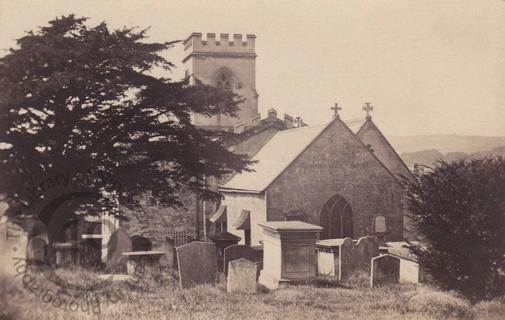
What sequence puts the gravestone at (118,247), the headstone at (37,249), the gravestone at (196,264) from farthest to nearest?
the gravestone at (118,247), the gravestone at (196,264), the headstone at (37,249)

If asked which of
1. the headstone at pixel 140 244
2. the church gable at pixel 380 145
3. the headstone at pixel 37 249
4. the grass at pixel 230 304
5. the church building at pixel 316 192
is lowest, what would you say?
the grass at pixel 230 304

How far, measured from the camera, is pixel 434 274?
1148 cm

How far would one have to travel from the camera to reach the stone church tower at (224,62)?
135 ft

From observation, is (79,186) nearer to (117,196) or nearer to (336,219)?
(117,196)

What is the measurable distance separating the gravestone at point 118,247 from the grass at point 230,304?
3.98 meters

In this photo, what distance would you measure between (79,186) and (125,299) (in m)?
3.29

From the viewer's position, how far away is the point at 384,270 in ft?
49.5

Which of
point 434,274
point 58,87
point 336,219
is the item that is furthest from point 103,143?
point 336,219

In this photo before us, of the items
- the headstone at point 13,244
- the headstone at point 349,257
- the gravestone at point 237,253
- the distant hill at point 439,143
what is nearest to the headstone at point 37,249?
the headstone at point 13,244

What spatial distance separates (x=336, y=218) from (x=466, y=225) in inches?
474

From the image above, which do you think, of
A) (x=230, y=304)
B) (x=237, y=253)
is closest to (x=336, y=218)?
(x=237, y=253)

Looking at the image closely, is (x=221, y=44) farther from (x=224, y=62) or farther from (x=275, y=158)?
(x=275, y=158)

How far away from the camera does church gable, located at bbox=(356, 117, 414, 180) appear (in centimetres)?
3128

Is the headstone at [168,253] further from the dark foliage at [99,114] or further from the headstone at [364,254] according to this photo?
the headstone at [364,254]
